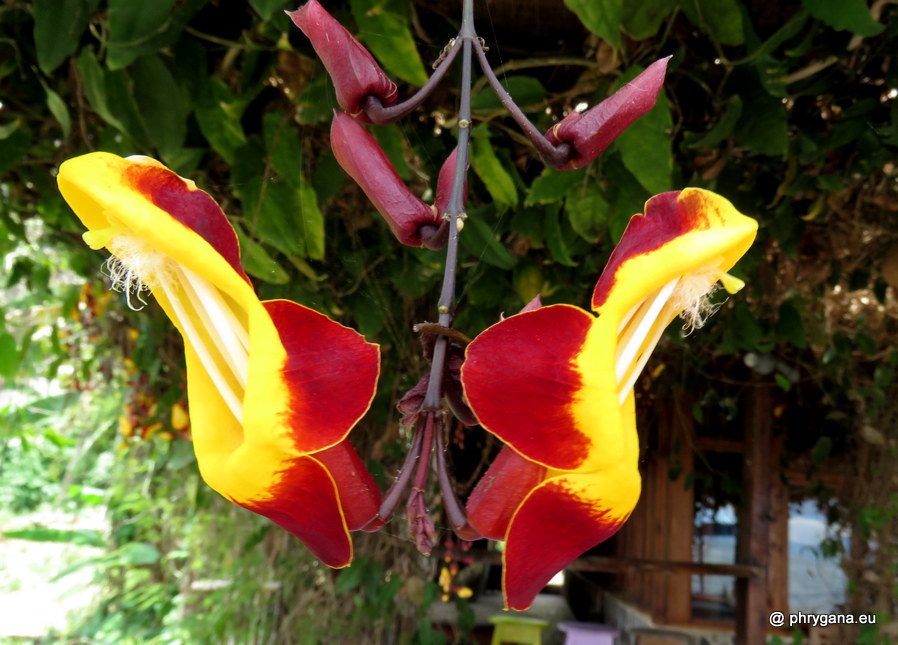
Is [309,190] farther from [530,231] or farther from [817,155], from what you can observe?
[817,155]

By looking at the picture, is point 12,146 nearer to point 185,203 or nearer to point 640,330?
point 185,203

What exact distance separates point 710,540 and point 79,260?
296 cm

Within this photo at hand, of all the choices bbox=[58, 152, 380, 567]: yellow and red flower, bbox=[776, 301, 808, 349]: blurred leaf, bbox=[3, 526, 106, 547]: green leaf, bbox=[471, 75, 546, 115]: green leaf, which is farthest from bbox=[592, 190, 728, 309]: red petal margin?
bbox=[3, 526, 106, 547]: green leaf

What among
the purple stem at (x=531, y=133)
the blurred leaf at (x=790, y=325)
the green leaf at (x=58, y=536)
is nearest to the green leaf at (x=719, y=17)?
the purple stem at (x=531, y=133)

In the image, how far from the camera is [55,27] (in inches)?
28.1

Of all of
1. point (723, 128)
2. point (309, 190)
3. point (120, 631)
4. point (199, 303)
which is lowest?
point (120, 631)

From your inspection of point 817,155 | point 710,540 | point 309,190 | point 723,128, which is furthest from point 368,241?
point 710,540

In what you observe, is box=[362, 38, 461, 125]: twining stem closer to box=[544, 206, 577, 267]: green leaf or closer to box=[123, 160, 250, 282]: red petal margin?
box=[123, 160, 250, 282]: red petal margin

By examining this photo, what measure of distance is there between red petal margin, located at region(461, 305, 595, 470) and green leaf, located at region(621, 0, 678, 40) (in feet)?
1.95

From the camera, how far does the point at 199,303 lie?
31 centimetres

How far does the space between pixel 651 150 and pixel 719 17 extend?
183 millimetres

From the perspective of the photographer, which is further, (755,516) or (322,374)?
(755,516)

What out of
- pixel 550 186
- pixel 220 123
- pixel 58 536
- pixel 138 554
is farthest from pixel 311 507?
pixel 58 536

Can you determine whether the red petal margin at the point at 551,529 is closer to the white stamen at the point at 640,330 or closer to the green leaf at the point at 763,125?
the white stamen at the point at 640,330
